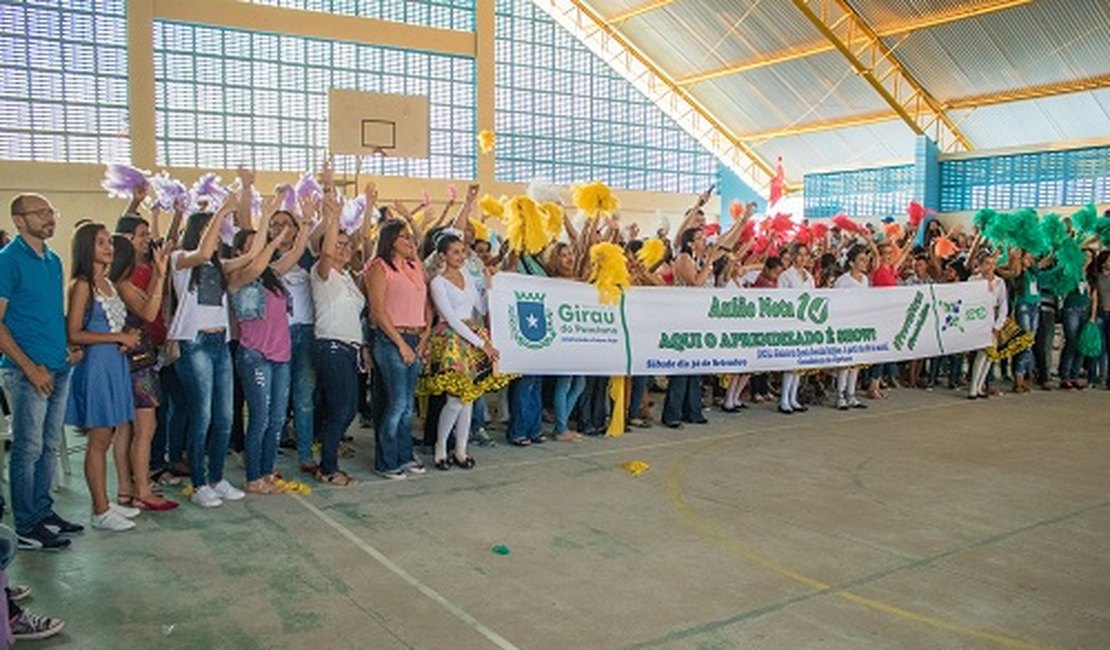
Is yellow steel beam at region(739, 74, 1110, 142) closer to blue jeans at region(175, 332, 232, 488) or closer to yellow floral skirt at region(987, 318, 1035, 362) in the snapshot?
yellow floral skirt at region(987, 318, 1035, 362)

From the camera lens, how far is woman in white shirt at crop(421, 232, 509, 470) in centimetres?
631

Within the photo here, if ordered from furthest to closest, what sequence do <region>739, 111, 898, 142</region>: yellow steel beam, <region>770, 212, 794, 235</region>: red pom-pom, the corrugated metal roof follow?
<region>739, 111, 898, 142</region>: yellow steel beam → the corrugated metal roof → <region>770, 212, 794, 235</region>: red pom-pom

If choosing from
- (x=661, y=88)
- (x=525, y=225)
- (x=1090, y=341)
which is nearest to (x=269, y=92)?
(x=661, y=88)

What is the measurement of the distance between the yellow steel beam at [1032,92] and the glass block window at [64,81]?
63.4 feet

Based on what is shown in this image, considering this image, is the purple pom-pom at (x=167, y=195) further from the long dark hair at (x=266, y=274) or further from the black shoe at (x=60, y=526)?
the black shoe at (x=60, y=526)

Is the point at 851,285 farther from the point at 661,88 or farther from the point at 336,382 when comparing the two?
the point at 661,88

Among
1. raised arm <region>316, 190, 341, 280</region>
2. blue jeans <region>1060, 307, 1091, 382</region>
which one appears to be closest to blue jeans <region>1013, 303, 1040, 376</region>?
blue jeans <region>1060, 307, 1091, 382</region>

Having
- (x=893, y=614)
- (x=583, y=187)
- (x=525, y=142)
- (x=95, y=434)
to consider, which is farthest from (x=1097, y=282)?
(x=525, y=142)

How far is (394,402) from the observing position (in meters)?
6.00

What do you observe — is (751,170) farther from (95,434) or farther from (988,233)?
(95,434)

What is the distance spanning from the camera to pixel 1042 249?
10.7 m

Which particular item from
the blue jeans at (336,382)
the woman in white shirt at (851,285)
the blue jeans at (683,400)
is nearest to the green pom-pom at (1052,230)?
the woman in white shirt at (851,285)

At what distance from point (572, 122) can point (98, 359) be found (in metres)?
21.3

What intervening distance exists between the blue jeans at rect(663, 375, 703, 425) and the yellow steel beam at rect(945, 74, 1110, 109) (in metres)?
14.9
